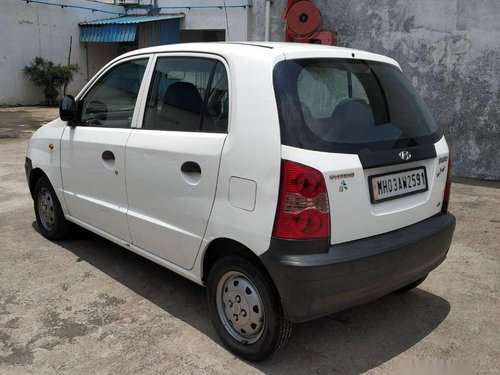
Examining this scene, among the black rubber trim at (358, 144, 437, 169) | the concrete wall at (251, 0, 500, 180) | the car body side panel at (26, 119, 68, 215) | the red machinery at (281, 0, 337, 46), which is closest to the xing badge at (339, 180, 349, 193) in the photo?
the black rubber trim at (358, 144, 437, 169)

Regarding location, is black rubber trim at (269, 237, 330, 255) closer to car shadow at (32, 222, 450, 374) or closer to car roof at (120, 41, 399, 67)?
car shadow at (32, 222, 450, 374)

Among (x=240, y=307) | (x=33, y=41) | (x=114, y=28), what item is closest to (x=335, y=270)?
(x=240, y=307)

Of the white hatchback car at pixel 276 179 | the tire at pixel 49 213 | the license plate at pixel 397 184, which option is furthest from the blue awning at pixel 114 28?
the license plate at pixel 397 184

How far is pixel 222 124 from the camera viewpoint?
2873 millimetres

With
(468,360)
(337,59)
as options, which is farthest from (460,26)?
(468,360)

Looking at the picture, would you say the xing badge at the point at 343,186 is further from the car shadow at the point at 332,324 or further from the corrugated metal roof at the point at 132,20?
the corrugated metal roof at the point at 132,20

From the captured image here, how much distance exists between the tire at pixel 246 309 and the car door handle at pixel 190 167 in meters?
0.54

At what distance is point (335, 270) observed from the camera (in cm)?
250

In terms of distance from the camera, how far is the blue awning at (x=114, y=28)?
18.0 metres

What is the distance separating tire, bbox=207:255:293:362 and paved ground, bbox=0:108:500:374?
0.10 metres

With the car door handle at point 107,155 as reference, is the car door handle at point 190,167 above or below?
above

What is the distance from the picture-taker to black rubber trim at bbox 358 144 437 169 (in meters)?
2.63

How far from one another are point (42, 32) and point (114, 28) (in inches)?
108

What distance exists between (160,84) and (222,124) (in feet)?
2.55
